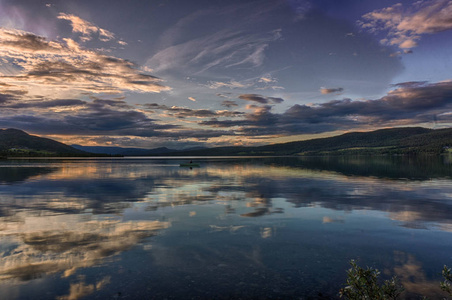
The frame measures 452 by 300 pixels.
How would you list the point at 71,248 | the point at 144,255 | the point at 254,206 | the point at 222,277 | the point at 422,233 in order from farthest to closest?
the point at 254,206 < the point at 422,233 < the point at 71,248 < the point at 144,255 < the point at 222,277

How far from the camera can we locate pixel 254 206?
1136 inches

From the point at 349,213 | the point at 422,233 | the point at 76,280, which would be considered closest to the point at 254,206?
the point at 349,213

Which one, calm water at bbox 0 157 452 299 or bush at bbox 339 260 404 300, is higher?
bush at bbox 339 260 404 300

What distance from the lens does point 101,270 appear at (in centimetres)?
1288

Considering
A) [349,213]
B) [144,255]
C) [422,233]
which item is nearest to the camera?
[144,255]

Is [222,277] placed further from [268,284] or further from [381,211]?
[381,211]

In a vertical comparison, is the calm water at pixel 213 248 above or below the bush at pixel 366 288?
below

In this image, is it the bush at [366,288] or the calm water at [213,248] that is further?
the calm water at [213,248]

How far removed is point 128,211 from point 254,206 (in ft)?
40.9

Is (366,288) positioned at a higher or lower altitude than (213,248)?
higher

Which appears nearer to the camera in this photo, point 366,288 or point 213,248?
point 366,288

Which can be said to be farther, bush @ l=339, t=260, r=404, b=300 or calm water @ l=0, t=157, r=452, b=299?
calm water @ l=0, t=157, r=452, b=299

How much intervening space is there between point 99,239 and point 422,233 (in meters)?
21.4

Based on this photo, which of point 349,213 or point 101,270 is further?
point 349,213
